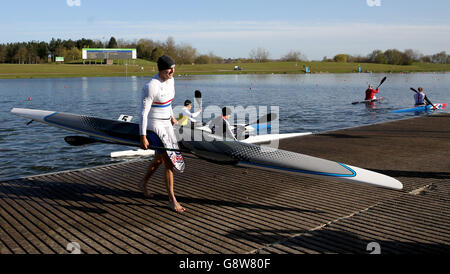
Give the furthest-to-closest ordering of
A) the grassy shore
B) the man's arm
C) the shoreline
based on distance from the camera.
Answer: the grassy shore < the shoreline < the man's arm

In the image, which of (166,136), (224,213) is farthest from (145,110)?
(224,213)

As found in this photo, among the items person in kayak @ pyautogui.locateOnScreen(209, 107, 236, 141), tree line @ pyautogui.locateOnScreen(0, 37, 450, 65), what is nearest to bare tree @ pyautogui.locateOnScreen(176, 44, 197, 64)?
tree line @ pyautogui.locateOnScreen(0, 37, 450, 65)

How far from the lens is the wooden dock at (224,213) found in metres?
4.69

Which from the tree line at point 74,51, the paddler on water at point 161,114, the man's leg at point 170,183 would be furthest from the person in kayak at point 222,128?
the tree line at point 74,51

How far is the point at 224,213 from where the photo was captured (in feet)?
19.0

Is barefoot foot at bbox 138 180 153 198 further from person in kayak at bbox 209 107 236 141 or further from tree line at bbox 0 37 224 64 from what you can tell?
tree line at bbox 0 37 224 64

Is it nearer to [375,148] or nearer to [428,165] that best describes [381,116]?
[375,148]

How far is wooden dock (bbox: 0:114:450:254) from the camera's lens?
4.69 metres

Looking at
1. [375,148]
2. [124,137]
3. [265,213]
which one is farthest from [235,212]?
[375,148]

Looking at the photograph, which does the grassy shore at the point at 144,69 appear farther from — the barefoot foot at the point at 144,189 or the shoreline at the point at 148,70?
the barefoot foot at the point at 144,189

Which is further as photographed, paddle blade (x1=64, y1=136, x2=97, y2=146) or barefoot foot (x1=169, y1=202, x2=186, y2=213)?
paddle blade (x1=64, y1=136, x2=97, y2=146)

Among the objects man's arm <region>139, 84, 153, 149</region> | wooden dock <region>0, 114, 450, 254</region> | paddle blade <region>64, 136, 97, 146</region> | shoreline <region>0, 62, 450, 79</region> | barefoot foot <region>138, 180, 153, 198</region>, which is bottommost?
wooden dock <region>0, 114, 450, 254</region>

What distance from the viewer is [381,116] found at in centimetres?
2630
